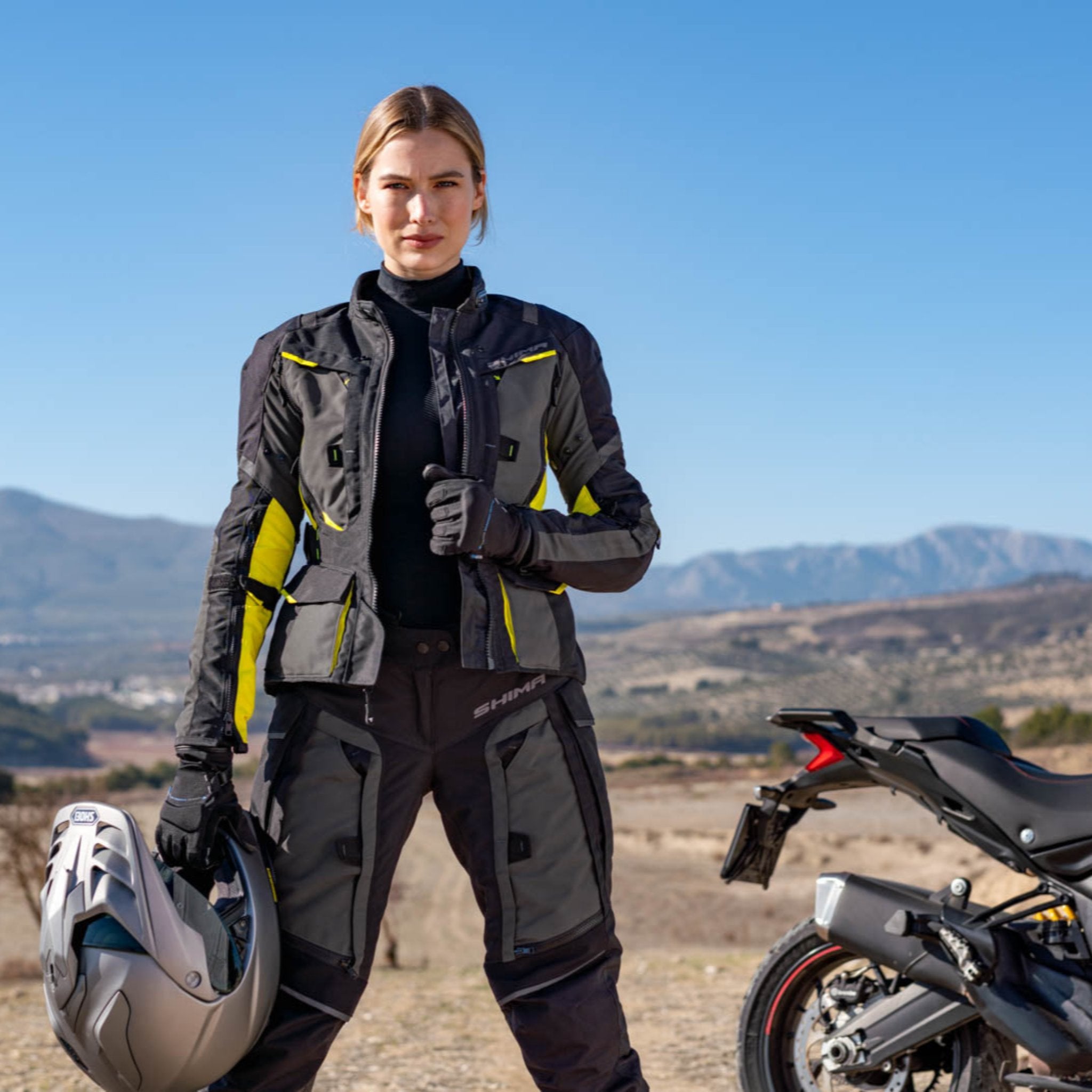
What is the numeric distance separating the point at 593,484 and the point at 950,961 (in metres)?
1.30

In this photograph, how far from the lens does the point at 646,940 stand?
2505 centimetres

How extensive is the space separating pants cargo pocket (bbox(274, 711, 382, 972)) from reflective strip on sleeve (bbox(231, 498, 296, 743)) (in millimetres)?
180

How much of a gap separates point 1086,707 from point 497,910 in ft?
274

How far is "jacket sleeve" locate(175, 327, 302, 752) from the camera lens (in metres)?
2.46

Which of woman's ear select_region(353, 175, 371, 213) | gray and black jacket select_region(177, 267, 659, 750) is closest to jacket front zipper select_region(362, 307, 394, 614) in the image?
gray and black jacket select_region(177, 267, 659, 750)

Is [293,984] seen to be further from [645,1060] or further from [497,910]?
[645,1060]

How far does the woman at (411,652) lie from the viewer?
95.6 inches

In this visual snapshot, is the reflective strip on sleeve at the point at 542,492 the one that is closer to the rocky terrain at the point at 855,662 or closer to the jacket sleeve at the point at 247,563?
the jacket sleeve at the point at 247,563

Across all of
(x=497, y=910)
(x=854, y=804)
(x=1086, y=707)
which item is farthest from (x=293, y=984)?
(x=1086, y=707)

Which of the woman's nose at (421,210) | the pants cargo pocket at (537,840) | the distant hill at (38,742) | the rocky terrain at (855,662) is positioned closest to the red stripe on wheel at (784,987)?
the pants cargo pocket at (537,840)

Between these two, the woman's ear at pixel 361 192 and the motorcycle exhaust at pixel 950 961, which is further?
the motorcycle exhaust at pixel 950 961

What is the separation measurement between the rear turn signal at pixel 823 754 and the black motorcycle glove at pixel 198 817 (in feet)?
4.64

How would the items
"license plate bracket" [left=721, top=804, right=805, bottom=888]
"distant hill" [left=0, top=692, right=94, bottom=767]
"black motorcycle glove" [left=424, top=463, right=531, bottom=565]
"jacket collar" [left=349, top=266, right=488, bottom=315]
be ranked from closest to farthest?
"black motorcycle glove" [left=424, top=463, right=531, bottom=565], "jacket collar" [left=349, top=266, right=488, bottom=315], "license plate bracket" [left=721, top=804, right=805, bottom=888], "distant hill" [left=0, top=692, right=94, bottom=767]

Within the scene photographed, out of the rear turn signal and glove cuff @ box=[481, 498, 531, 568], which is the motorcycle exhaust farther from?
glove cuff @ box=[481, 498, 531, 568]
